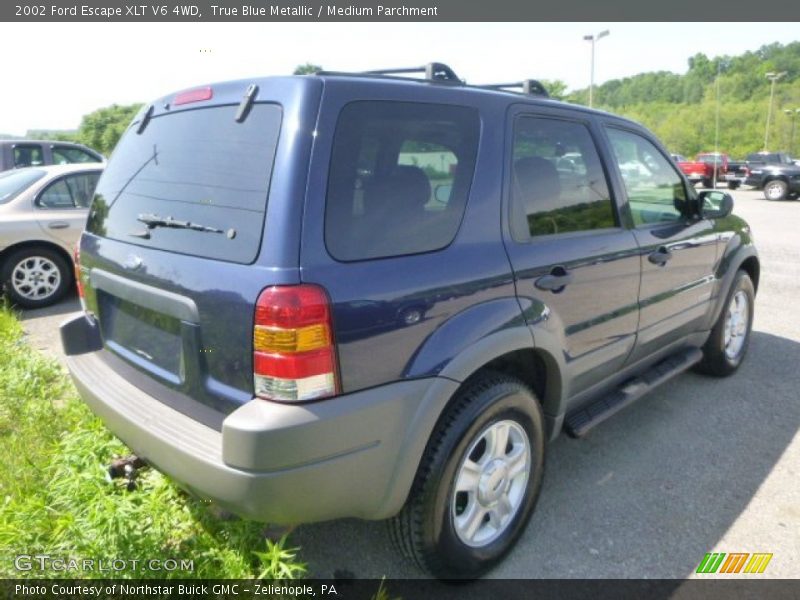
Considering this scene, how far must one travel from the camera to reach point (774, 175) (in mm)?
20391

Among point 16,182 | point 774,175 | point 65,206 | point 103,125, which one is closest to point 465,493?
point 65,206

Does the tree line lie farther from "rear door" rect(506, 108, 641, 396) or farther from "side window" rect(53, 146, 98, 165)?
"rear door" rect(506, 108, 641, 396)

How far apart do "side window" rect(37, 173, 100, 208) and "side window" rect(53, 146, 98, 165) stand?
171 inches

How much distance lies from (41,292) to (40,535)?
4.92m

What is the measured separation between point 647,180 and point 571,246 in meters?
1.13

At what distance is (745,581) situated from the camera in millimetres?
2340

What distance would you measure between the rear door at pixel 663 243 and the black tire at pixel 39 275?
19.8ft

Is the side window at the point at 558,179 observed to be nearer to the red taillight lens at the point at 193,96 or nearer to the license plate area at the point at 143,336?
the red taillight lens at the point at 193,96

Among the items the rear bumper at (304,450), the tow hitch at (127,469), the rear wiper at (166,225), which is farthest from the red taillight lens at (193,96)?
the tow hitch at (127,469)

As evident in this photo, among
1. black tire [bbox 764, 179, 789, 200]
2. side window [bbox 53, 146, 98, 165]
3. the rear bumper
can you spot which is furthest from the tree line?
the rear bumper

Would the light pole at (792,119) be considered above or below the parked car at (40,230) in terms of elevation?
above

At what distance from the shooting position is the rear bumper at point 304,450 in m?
1.73

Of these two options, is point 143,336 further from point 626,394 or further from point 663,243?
point 663,243

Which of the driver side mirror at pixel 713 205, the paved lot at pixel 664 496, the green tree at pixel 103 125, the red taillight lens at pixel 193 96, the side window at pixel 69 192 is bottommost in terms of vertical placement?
the paved lot at pixel 664 496
